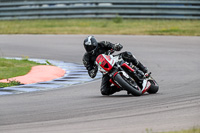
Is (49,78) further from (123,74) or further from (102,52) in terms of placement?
(123,74)

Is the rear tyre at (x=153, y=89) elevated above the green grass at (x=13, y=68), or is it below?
above

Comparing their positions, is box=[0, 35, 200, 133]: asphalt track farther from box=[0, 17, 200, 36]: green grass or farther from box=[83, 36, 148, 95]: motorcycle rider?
box=[0, 17, 200, 36]: green grass

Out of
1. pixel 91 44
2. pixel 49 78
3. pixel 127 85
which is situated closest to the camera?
pixel 127 85

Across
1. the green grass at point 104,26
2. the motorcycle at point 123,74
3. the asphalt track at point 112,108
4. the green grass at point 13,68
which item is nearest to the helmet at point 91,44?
the motorcycle at point 123,74

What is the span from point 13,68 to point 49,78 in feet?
6.06

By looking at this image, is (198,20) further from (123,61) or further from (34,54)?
(123,61)

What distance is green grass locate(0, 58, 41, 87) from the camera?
42.2 ft

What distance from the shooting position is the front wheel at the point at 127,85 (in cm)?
903

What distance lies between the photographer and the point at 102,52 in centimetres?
A: 976

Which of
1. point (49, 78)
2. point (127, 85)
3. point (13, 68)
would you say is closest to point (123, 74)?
point (127, 85)

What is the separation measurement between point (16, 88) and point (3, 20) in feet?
69.4

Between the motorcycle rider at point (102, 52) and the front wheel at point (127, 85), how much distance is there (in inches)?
24.1

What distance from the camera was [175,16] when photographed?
27.2 m

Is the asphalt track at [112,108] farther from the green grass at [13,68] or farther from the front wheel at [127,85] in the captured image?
the green grass at [13,68]
